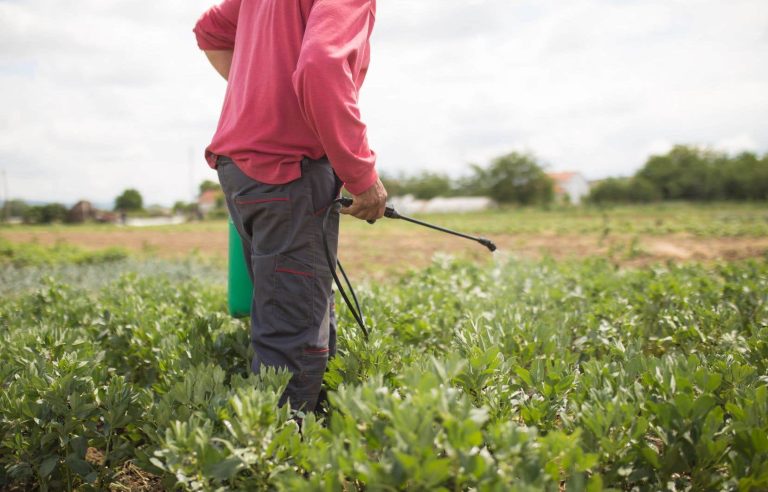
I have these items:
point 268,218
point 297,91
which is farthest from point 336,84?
point 268,218

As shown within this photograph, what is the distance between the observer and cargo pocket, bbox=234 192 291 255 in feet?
6.54

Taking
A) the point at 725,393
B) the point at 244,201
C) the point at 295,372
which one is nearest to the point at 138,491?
the point at 295,372

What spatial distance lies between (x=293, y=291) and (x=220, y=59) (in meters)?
1.58

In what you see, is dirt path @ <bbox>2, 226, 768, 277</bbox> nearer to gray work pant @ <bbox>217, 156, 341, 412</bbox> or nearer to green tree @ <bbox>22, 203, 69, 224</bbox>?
gray work pant @ <bbox>217, 156, 341, 412</bbox>

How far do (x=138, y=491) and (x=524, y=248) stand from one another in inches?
623

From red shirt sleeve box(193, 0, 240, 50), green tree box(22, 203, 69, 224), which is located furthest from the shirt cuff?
green tree box(22, 203, 69, 224)

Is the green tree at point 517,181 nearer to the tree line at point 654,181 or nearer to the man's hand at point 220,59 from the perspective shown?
the tree line at point 654,181

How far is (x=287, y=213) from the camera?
1989mm

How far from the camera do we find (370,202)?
6.56ft

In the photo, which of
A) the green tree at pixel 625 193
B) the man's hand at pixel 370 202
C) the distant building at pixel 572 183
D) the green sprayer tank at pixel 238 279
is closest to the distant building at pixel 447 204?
the green tree at pixel 625 193

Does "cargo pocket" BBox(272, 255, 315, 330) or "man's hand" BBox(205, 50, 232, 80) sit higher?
"man's hand" BBox(205, 50, 232, 80)

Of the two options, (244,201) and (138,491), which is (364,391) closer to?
(244,201)

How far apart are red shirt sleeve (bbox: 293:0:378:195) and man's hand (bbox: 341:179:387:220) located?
41mm

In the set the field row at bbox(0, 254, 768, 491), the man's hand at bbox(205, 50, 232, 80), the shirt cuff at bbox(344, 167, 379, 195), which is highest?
the man's hand at bbox(205, 50, 232, 80)
